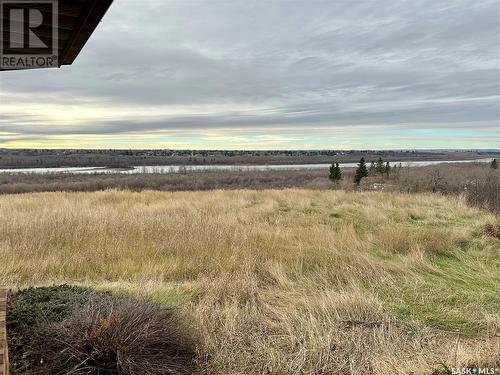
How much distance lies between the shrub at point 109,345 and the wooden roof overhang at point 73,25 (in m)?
2.19

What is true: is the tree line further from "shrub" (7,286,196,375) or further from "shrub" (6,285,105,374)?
"shrub" (7,286,196,375)

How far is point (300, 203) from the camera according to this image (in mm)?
14594

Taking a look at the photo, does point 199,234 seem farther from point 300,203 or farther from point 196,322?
→ point 300,203

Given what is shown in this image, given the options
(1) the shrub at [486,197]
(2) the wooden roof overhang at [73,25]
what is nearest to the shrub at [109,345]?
(2) the wooden roof overhang at [73,25]

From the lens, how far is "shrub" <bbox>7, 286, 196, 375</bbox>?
2.96 metres

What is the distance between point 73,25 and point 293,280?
4.76 m

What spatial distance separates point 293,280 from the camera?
5906mm

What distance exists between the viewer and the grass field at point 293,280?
3.49 m

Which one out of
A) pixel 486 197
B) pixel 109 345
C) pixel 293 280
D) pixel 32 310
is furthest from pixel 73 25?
pixel 486 197

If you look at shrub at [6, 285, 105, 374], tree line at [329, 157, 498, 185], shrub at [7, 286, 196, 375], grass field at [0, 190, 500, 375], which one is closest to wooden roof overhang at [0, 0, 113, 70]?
shrub at [7, 286, 196, 375]

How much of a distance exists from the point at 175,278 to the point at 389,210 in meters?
9.69

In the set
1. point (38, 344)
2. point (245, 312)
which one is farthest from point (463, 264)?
point (38, 344)

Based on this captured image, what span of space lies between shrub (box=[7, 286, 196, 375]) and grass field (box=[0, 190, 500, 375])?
0.33 metres

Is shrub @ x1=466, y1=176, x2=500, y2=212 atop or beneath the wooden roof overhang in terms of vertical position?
beneath
